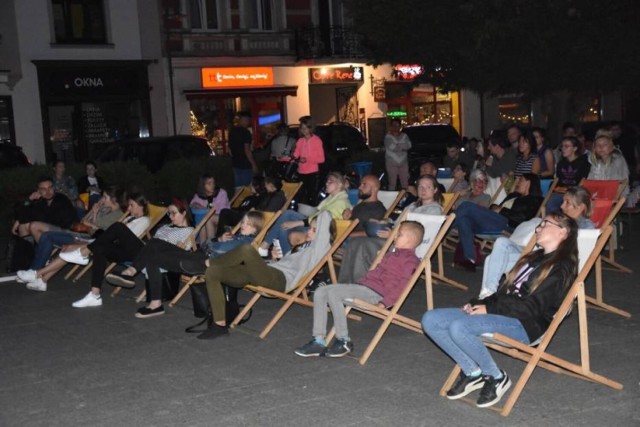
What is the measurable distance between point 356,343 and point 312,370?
801mm

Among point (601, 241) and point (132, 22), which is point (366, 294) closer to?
point (601, 241)

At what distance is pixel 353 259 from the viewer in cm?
802

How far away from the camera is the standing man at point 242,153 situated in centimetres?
1472

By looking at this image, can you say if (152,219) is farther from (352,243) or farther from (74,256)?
(352,243)

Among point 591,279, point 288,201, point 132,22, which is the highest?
→ point 132,22

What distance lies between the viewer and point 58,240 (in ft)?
35.1

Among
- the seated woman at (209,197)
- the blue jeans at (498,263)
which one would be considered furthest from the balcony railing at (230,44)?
the blue jeans at (498,263)

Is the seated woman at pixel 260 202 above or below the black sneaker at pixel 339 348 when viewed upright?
above

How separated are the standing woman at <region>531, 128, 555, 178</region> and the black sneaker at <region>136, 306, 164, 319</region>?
18.0ft

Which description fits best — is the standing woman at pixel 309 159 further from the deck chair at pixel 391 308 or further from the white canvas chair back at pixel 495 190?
the deck chair at pixel 391 308

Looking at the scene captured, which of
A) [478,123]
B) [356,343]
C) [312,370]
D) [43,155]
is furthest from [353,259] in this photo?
[478,123]

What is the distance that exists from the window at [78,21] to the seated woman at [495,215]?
17829 mm

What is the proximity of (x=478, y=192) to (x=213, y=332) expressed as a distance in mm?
4242

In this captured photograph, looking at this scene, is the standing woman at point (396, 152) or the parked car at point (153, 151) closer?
the standing woman at point (396, 152)
